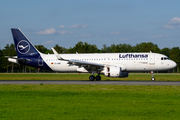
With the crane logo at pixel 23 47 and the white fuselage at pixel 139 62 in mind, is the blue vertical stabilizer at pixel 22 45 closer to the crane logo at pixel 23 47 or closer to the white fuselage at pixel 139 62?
the crane logo at pixel 23 47

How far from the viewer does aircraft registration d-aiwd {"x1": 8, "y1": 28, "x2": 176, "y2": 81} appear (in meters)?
32.2

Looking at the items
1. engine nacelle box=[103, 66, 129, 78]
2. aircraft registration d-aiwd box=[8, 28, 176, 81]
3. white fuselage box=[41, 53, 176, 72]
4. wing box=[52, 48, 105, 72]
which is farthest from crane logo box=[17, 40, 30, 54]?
engine nacelle box=[103, 66, 129, 78]

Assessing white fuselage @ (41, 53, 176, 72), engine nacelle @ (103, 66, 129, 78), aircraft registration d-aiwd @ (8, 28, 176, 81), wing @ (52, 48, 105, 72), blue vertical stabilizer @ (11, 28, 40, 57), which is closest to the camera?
engine nacelle @ (103, 66, 129, 78)

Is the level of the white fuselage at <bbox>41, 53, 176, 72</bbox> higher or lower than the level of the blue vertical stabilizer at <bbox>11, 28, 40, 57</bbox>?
lower

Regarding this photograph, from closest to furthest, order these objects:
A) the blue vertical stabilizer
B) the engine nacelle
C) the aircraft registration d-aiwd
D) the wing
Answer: the engine nacelle → the wing → the aircraft registration d-aiwd → the blue vertical stabilizer

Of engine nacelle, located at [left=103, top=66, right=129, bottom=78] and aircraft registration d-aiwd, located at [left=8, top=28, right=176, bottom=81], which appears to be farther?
aircraft registration d-aiwd, located at [left=8, top=28, right=176, bottom=81]

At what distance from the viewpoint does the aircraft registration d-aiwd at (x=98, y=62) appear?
1268 inches

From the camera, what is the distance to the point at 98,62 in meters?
34.6

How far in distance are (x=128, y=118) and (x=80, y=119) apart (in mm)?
1887

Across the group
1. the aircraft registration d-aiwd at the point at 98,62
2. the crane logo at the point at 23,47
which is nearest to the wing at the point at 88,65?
the aircraft registration d-aiwd at the point at 98,62

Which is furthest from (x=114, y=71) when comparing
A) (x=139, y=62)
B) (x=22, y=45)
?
(x=22, y=45)

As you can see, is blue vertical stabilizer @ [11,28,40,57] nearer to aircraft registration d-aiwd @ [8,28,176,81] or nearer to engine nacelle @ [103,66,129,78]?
aircraft registration d-aiwd @ [8,28,176,81]

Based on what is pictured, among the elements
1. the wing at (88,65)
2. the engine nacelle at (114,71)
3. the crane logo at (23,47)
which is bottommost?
the engine nacelle at (114,71)

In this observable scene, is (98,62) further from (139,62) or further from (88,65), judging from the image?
(139,62)
